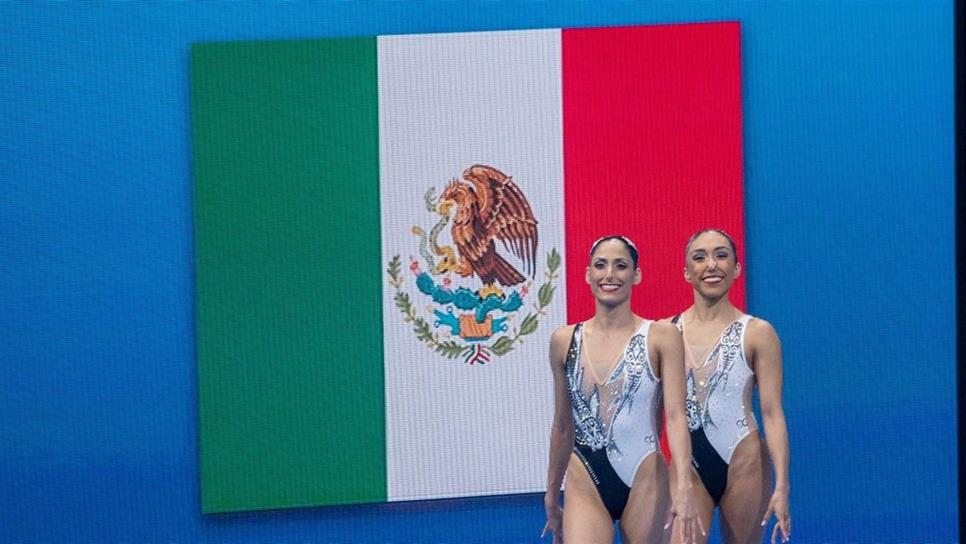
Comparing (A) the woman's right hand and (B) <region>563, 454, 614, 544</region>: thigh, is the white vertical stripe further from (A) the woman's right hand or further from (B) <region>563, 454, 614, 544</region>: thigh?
(B) <region>563, 454, 614, 544</region>: thigh

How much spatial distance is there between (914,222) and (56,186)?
4033 millimetres

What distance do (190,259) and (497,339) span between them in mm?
1468

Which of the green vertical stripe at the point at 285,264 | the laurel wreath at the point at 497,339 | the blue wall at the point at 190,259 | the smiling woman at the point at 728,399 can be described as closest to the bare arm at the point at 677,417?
the smiling woman at the point at 728,399

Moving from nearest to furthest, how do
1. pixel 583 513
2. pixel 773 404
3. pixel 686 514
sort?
1. pixel 686 514
2. pixel 583 513
3. pixel 773 404

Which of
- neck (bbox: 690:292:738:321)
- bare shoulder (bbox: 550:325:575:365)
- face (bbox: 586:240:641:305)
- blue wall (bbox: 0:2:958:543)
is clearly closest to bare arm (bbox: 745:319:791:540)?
neck (bbox: 690:292:738:321)

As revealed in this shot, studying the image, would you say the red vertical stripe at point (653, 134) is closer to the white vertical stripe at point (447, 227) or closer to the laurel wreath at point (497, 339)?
the white vertical stripe at point (447, 227)

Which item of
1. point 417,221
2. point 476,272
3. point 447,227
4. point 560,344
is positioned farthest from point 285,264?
point 560,344

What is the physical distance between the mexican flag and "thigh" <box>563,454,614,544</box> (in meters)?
1.68

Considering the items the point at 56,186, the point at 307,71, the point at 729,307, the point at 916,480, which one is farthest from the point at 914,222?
the point at 56,186

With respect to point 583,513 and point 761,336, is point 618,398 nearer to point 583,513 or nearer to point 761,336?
point 583,513

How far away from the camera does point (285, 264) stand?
640cm

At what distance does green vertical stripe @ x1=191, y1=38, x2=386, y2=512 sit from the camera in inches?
251

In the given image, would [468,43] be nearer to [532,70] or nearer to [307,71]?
[532,70]

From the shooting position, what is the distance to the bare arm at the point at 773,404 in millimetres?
4844
